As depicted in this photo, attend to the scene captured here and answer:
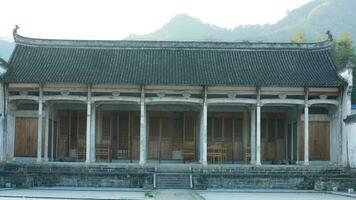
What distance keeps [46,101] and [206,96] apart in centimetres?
805

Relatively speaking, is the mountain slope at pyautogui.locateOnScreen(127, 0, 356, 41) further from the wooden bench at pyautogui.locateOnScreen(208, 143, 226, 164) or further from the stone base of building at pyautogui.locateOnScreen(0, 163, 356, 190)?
the stone base of building at pyautogui.locateOnScreen(0, 163, 356, 190)

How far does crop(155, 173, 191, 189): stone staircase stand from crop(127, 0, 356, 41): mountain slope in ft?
220

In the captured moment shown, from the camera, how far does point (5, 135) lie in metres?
28.5

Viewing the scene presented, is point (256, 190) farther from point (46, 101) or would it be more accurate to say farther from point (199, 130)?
point (46, 101)

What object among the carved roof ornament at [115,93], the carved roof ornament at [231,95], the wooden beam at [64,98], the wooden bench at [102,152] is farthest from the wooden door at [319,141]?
the wooden beam at [64,98]

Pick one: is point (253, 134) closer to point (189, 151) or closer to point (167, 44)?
point (189, 151)

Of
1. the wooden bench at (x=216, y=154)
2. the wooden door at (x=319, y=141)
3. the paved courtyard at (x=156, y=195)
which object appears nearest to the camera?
the paved courtyard at (x=156, y=195)

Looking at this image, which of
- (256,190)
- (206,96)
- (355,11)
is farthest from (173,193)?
(355,11)

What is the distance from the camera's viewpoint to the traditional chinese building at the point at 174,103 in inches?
1124

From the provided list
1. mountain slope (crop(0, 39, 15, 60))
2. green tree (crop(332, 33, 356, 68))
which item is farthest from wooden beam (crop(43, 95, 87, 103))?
mountain slope (crop(0, 39, 15, 60))

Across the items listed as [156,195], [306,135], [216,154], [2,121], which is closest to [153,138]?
[216,154]

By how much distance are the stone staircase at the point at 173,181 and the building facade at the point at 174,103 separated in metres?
2.39

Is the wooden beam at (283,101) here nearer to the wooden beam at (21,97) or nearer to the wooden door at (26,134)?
the wooden beam at (21,97)

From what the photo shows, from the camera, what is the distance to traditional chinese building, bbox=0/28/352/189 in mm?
28547
